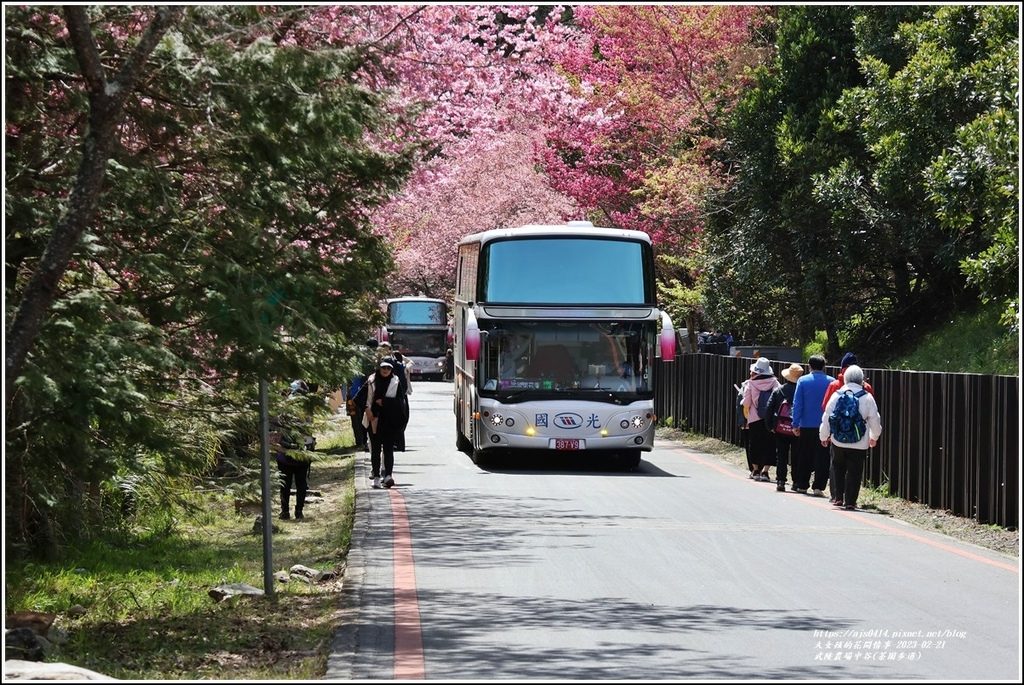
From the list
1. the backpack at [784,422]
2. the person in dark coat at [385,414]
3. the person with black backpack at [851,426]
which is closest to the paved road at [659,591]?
the person with black backpack at [851,426]

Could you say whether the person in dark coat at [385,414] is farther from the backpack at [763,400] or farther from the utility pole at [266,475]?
the utility pole at [266,475]

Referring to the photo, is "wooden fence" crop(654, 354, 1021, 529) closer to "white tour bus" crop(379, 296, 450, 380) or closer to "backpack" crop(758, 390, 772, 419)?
"backpack" crop(758, 390, 772, 419)

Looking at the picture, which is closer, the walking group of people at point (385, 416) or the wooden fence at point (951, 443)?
the wooden fence at point (951, 443)

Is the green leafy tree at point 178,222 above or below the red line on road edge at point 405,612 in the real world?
above

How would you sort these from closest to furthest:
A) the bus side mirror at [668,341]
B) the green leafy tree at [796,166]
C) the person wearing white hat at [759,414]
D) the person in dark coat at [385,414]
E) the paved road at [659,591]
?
the paved road at [659,591], the person in dark coat at [385,414], the person wearing white hat at [759,414], the bus side mirror at [668,341], the green leafy tree at [796,166]

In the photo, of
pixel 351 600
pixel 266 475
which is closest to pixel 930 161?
pixel 266 475

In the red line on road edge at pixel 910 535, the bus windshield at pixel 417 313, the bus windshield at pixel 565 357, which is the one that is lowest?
the red line on road edge at pixel 910 535

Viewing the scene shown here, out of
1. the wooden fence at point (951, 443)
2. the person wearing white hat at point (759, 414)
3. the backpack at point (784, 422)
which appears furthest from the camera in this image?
the person wearing white hat at point (759, 414)

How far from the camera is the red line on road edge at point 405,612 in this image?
894 cm

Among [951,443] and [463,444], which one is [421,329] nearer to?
[463,444]

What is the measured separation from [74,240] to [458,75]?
18.5m

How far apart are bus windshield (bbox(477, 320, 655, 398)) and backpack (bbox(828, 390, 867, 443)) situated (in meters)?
5.02

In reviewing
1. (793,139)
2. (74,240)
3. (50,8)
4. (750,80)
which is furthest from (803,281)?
(74,240)

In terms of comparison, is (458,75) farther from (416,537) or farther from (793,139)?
(416,537)
